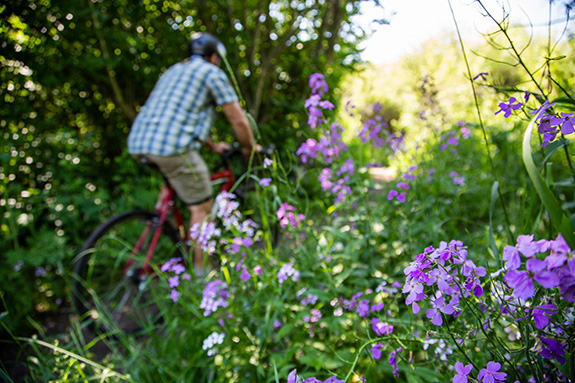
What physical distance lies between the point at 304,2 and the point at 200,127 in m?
1.91

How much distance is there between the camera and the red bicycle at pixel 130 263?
2.09 m

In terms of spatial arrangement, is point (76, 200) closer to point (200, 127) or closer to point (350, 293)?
point (200, 127)

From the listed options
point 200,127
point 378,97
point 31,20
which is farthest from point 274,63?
point 378,97

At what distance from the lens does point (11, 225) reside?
231 centimetres

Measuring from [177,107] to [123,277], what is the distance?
1.31 meters

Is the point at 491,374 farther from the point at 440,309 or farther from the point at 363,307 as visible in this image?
the point at 363,307

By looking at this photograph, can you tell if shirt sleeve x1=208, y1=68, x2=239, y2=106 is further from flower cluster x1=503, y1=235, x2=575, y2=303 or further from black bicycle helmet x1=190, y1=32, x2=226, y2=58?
flower cluster x1=503, y1=235, x2=575, y2=303

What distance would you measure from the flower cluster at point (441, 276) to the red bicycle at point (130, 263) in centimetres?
153

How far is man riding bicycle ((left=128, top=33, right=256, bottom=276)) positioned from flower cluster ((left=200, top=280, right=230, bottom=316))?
0.86 metres

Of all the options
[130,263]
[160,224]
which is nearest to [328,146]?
[160,224]

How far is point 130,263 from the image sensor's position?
2404 mm

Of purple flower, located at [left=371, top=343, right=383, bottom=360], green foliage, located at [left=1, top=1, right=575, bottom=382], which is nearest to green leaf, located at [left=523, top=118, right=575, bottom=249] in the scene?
green foliage, located at [left=1, top=1, right=575, bottom=382]

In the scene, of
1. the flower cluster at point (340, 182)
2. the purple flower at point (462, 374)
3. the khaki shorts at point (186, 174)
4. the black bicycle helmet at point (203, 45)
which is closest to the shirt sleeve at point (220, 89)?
the black bicycle helmet at point (203, 45)

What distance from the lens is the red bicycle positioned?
2090mm
